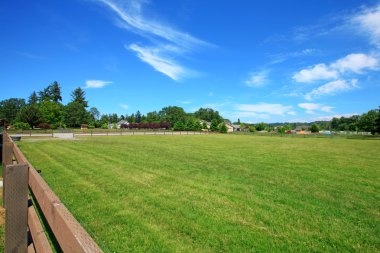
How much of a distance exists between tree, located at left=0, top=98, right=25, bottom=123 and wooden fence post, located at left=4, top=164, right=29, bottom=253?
383 ft

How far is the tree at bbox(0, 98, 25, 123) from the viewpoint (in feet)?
337

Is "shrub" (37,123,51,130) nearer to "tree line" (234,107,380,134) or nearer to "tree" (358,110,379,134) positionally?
"tree line" (234,107,380,134)

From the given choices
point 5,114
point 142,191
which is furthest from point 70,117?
point 142,191

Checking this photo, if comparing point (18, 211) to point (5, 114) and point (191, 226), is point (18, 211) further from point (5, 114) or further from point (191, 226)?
point (5, 114)

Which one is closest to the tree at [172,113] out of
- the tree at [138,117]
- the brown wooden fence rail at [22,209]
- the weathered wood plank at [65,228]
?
the tree at [138,117]

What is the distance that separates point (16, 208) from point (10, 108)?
131 metres

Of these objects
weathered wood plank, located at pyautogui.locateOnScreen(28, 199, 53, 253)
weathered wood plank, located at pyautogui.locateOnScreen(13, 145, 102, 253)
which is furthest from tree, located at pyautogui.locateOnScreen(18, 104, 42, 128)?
weathered wood plank, located at pyautogui.locateOnScreen(13, 145, 102, 253)

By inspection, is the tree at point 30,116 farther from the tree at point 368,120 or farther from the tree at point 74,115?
the tree at point 368,120

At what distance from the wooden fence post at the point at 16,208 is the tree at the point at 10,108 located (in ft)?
383

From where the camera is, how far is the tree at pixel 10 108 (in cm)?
10274

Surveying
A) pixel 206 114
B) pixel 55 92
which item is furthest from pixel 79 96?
pixel 206 114

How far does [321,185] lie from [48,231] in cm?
768

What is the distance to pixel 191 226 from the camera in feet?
15.0

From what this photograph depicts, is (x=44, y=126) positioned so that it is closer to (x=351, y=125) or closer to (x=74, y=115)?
(x=74, y=115)
